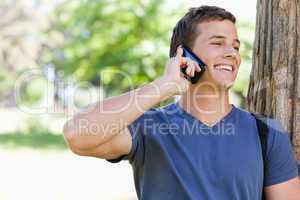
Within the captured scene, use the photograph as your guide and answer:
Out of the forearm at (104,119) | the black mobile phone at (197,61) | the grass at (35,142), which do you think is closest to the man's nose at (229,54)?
the black mobile phone at (197,61)

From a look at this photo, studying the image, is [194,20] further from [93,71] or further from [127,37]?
[93,71]

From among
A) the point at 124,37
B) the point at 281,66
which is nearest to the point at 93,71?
the point at 124,37

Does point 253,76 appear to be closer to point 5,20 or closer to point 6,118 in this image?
point 6,118

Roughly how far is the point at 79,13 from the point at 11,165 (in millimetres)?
5297

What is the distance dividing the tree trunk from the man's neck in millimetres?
353

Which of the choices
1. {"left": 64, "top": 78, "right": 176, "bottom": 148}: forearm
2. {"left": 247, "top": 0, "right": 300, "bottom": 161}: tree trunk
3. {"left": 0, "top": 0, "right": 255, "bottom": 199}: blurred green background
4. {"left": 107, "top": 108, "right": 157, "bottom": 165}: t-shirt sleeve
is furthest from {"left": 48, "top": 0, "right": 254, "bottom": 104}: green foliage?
{"left": 64, "top": 78, "right": 176, "bottom": 148}: forearm

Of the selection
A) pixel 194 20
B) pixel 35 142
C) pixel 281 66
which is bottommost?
pixel 35 142

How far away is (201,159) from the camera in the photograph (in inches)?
104

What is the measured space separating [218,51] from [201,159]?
1.71ft

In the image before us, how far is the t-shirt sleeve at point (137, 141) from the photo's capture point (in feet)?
8.58

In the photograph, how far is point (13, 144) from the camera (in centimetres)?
1698

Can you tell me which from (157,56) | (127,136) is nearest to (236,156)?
(127,136)

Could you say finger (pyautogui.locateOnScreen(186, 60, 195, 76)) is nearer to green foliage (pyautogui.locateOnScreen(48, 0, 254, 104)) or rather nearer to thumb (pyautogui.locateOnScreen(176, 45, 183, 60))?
thumb (pyautogui.locateOnScreen(176, 45, 183, 60))

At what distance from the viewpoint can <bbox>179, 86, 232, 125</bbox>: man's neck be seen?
9.16 feet
